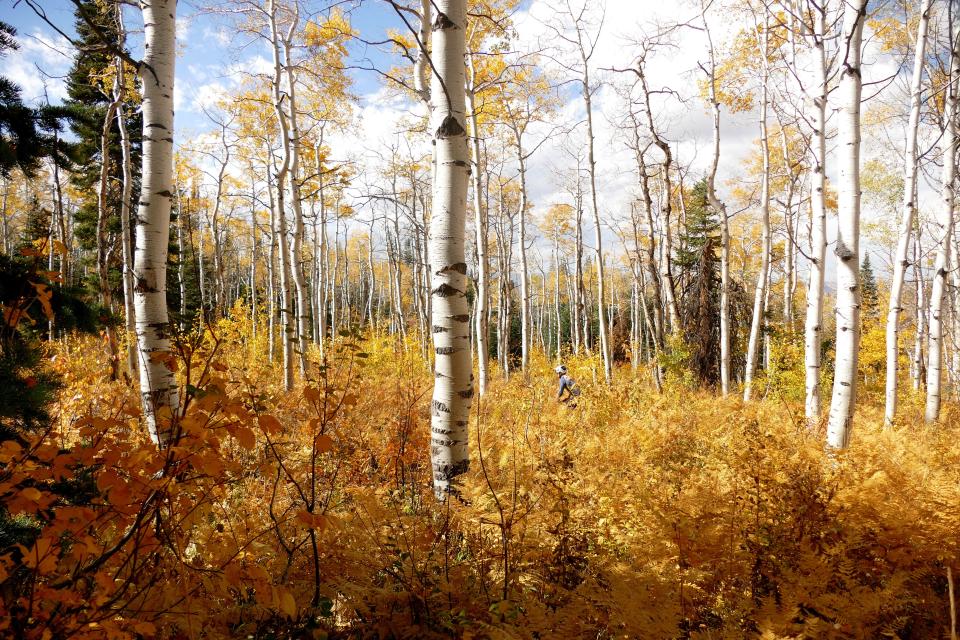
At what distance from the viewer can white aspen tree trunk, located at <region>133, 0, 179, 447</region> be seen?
358cm

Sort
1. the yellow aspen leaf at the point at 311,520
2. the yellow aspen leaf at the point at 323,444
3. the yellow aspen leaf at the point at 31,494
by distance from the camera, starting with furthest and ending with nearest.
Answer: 1. the yellow aspen leaf at the point at 323,444
2. the yellow aspen leaf at the point at 311,520
3. the yellow aspen leaf at the point at 31,494

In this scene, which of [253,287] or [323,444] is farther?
[253,287]

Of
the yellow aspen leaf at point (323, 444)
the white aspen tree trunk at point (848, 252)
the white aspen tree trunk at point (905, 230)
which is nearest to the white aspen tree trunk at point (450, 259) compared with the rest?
the yellow aspen leaf at point (323, 444)

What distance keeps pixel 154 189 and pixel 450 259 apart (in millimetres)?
2700

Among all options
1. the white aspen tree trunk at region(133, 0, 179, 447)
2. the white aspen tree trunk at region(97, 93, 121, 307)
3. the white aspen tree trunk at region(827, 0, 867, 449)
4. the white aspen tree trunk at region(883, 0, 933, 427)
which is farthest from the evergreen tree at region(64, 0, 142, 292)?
the white aspen tree trunk at region(883, 0, 933, 427)

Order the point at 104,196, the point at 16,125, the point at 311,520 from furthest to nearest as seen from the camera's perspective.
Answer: the point at 104,196
the point at 16,125
the point at 311,520

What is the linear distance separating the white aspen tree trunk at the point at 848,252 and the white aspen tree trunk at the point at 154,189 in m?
6.20

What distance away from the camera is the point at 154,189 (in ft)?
11.9

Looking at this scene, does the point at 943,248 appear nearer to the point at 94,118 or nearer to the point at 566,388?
the point at 566,388

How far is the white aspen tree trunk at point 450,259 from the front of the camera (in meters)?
3.10

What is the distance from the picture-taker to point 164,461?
6.06 ft

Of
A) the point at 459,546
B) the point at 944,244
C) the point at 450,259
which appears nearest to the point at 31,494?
the point at 459,546

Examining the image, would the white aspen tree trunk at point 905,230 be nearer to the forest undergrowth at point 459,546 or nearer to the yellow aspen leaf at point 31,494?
the forest undergrowth at point 459,546

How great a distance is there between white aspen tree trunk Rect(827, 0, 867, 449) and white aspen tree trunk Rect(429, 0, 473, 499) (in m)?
3.76
